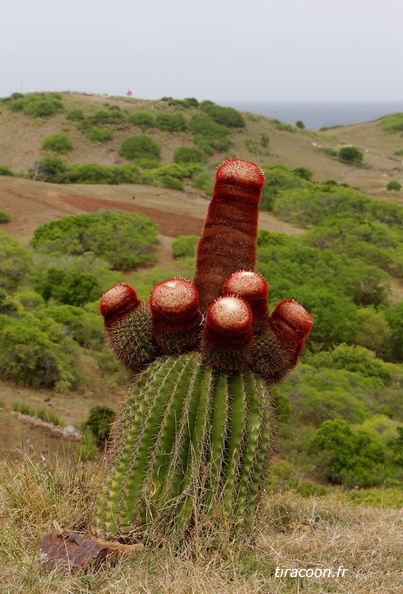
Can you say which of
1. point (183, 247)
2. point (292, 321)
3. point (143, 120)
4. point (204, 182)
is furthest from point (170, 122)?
point (292, 321)

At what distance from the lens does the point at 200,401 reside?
345cm

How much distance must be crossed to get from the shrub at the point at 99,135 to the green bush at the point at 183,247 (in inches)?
1061

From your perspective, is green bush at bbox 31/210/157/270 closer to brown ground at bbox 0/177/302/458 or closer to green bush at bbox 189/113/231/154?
brown ground at bbox 0/177/302/458

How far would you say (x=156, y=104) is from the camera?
2505 inches

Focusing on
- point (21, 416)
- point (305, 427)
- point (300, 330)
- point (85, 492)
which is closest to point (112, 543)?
point (85, 492)

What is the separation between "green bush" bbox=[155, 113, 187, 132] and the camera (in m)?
53.1

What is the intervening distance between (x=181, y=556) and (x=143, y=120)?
53.4 m

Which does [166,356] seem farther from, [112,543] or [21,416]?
[21,416]

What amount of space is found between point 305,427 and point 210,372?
882 centimetres

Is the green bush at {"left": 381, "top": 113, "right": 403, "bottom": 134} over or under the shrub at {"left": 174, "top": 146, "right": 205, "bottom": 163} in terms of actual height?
over

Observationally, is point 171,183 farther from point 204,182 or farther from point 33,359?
point 33,359

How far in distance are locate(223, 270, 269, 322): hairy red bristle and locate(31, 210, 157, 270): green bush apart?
18.2m

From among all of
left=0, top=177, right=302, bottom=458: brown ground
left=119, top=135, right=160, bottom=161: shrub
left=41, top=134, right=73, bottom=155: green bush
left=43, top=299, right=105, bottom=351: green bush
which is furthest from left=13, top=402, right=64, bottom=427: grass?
left=41, top=134, right=73, bottom=155: green bush

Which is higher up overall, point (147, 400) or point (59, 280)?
point (147, 400)
